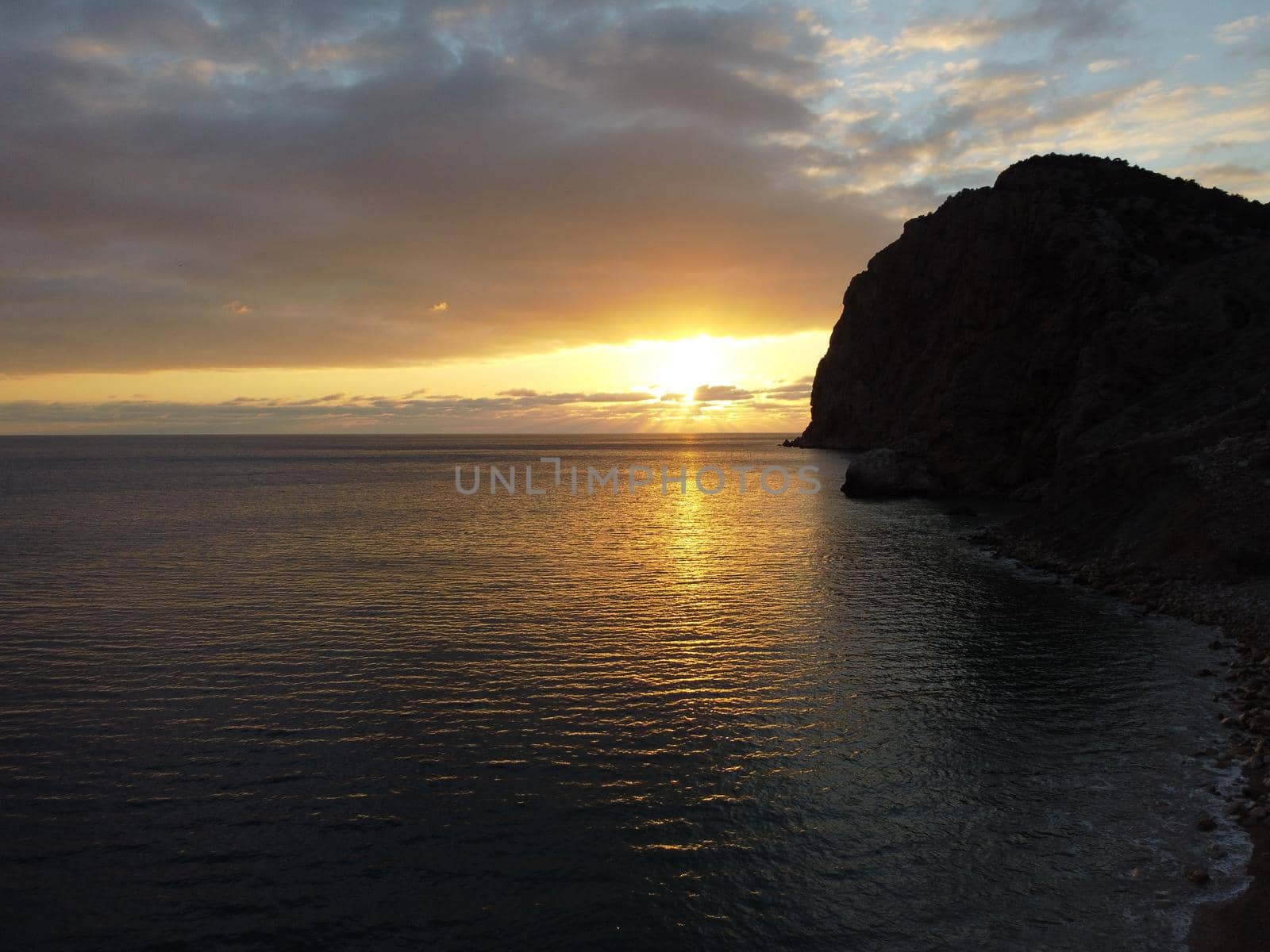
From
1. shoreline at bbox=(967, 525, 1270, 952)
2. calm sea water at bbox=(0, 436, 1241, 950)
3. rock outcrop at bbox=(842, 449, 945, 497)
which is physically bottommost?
calm sea water at bbox=(0, 436, 1241, 950)

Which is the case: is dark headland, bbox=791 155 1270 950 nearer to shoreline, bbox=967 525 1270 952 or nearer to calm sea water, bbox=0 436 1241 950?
shoreline, bbox=967 525 1270 952

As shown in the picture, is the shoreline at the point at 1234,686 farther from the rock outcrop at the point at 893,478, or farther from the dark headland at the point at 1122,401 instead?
the rock outcrop at the point at 893,478

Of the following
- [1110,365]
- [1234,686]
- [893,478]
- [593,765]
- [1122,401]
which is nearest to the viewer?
[593,765]

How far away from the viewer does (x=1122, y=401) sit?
64.0 meters

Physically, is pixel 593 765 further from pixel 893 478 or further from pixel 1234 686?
pixel 893 478

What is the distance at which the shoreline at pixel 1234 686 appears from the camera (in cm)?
1286

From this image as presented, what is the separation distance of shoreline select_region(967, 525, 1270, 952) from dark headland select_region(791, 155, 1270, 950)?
2.6 inches

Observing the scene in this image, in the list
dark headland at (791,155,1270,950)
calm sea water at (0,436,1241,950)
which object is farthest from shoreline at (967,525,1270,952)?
calm sea water at (0,436,1241,950)

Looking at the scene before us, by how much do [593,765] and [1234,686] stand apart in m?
19.8

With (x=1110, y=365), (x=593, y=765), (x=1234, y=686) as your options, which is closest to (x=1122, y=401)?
(x=1110, y=365)

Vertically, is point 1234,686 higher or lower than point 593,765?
higher

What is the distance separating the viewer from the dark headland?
33312 mm

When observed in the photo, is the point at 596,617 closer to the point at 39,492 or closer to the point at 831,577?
the point at 831,577

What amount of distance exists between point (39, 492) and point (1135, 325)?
119989mm
